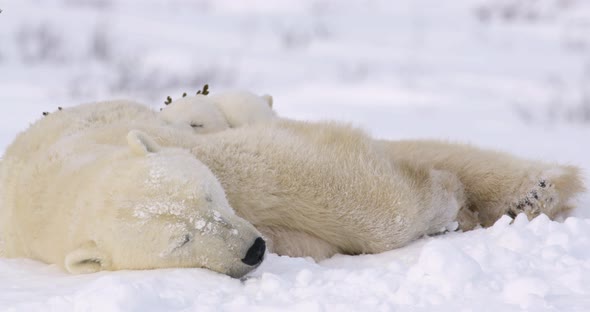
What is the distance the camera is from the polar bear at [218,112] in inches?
156

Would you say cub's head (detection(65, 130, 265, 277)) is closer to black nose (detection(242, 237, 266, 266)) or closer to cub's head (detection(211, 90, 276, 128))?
black nose (detection(242, 237, 266, 266))

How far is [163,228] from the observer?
8.14 feet

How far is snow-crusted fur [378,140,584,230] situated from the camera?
354 cm

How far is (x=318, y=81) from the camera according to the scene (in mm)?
10086

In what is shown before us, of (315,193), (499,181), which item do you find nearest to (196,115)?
(315,193)

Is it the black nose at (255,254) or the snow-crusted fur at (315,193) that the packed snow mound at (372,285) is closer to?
the black nose at (255,254)

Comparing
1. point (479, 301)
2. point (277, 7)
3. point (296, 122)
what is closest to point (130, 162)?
point (296, 122)

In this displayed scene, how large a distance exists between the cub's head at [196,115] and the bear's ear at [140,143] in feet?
3.49

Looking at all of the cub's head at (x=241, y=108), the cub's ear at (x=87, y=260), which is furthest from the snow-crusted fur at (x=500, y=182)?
the cub's ear at (x=87, y=260)

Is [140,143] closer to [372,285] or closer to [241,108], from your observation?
[372,285]

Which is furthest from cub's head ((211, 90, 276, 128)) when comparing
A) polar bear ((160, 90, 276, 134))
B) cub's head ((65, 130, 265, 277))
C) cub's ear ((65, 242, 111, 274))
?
cub's ear ((65, 242, 111, 274))

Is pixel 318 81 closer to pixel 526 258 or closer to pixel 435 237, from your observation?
pixel 435 237

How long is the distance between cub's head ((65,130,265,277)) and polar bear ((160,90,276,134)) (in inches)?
49.5

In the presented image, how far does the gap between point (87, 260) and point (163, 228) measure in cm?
30
